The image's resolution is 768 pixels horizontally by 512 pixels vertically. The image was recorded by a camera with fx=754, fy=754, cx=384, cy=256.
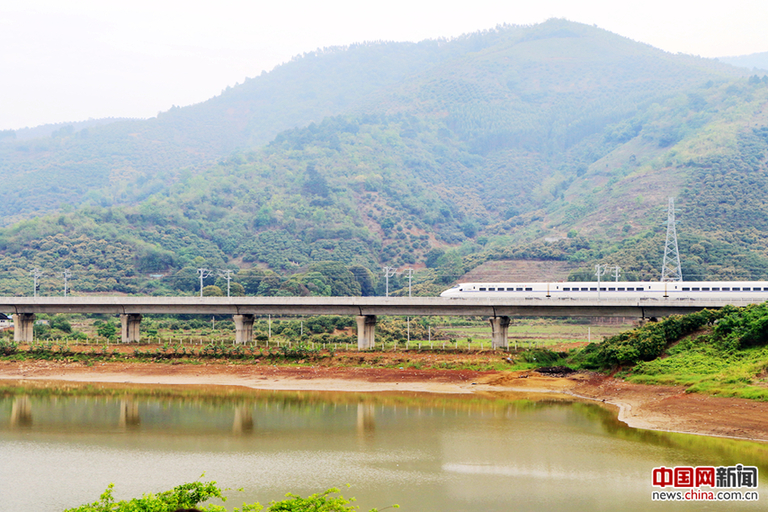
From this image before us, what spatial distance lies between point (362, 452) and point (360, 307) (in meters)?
37.0

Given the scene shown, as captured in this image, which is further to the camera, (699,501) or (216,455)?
(216,455)

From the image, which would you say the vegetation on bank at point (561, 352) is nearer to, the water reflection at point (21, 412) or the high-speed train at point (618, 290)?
the high-speed train at point (618, 290)

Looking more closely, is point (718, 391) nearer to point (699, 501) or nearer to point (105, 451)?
point (699, 501)

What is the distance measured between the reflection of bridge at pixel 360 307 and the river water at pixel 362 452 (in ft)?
59.8

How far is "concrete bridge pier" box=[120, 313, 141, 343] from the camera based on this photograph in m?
78.2

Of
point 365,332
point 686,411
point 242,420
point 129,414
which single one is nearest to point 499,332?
point 365,332

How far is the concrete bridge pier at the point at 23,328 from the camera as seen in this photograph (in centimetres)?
7881

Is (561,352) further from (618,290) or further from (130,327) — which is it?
(130,327)

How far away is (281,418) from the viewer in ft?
150

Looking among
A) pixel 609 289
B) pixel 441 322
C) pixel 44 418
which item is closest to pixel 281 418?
pixel 44 418

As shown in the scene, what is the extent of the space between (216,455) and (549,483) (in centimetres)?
1557

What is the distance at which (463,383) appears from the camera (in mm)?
60531

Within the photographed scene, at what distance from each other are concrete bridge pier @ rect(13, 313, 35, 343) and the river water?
1123 inches

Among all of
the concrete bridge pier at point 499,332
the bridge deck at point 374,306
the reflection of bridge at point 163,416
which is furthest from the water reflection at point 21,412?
the concrete bridge pier at point 499,332
